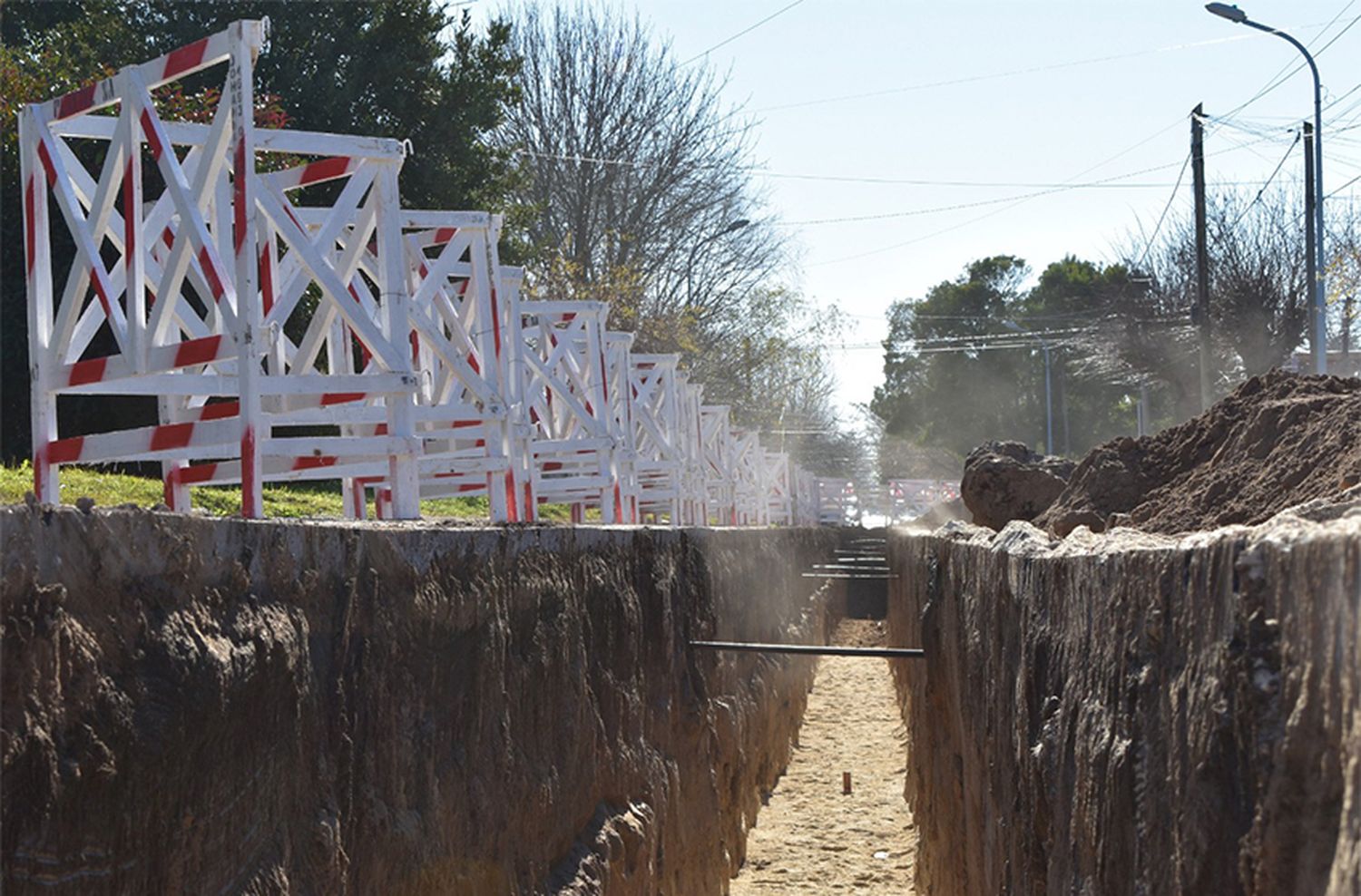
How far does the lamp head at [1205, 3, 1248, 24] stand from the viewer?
67.7ft

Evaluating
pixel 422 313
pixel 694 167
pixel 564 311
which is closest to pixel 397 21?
pixel 564 311

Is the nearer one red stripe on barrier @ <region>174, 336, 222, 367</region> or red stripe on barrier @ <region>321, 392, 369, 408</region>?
red stripe on barrier @ <region>174, 336, 222, 367</region>

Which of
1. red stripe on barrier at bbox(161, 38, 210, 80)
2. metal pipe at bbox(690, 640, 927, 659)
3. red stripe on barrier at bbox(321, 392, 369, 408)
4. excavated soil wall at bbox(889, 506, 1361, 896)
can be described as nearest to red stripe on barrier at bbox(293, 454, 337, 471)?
red stripe on barrier at bbox(321, 392, 369, 408)

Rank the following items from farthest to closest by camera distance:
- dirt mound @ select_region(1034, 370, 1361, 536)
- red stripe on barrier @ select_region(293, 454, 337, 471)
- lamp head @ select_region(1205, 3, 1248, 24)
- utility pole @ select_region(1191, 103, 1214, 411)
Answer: utility pole @ select_region(1191, 103, 1214, 411)
lamp head @ select_region(1205, 3, 1248, 24)
red stripe on barrier @ select_region(293, 454, 337, 471)
dirt mound @ select_region(1034, 370, 1361, 536)

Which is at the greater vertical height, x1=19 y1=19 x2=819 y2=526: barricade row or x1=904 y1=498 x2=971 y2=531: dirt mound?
x1=19 y1=19 x2=819 y2=526: barricade row

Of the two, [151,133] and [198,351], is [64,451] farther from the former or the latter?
[151,133]

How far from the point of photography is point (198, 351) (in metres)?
5.67

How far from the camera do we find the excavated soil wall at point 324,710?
2.69m

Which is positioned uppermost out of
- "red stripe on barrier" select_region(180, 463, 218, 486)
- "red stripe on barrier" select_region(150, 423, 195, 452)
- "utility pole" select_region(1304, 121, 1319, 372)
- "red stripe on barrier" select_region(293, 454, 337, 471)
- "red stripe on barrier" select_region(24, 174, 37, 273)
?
Result: "utility pole" select_region(1304, 121, 1319, 372)

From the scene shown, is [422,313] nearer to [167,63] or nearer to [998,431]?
[167,63]

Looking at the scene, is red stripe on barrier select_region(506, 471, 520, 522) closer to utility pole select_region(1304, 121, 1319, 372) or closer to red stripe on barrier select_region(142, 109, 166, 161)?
red stripe on barrier select_region(142, 109, 166, 161)

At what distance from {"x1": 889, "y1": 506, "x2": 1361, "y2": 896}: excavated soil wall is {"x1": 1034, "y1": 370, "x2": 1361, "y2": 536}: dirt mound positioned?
1.13 m

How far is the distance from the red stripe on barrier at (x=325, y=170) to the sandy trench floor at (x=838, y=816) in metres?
5.08

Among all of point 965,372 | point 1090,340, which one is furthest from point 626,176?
point 965,372
